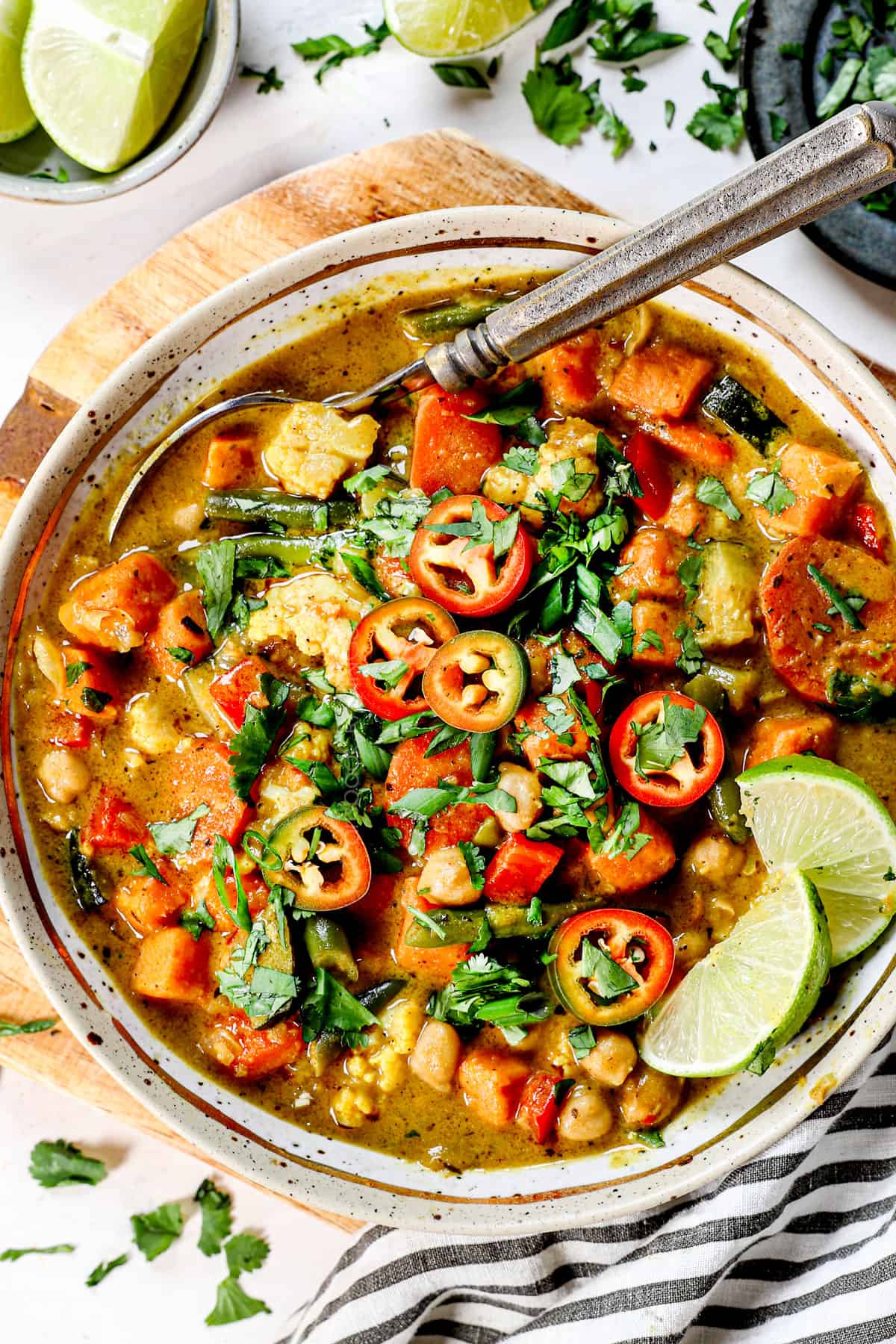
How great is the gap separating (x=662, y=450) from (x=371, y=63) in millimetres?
2055

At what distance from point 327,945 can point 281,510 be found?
1553mm

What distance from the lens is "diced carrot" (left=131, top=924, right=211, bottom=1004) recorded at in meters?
4.15

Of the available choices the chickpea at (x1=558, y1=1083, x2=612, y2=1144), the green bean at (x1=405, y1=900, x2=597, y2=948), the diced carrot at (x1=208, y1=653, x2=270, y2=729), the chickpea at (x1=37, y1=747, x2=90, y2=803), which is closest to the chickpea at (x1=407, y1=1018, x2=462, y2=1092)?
the green bean at (x1=405, y1=900, x2=597, y2=948)

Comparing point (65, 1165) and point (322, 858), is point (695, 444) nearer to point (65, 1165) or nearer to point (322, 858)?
point (322, 858)

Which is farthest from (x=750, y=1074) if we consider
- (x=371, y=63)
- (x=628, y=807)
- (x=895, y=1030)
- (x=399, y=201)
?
(x=371, y=63)

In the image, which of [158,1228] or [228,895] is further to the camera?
[158,1228]

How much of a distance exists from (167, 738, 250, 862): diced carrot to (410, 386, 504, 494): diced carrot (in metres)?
1.21

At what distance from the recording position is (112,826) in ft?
13.9

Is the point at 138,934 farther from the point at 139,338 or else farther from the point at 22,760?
the point at 139,338

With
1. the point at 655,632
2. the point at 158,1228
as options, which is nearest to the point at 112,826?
the point at 158,1228

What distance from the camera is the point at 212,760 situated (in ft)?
13.8

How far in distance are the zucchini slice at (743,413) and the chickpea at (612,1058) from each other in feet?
6.99

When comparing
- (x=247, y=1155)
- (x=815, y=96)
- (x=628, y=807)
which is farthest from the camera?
(x=815, y=96)

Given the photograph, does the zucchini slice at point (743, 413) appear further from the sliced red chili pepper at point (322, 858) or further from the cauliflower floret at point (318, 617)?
the sliced red chili pepper at point (322, 858)
